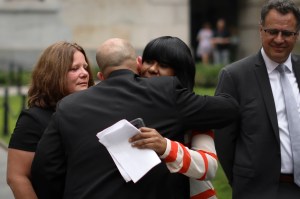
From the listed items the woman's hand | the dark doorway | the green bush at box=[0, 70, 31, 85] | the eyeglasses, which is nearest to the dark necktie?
the eyeglasses

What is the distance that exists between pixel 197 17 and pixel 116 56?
27222 mm

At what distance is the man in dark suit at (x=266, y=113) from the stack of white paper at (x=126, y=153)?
1.15 m

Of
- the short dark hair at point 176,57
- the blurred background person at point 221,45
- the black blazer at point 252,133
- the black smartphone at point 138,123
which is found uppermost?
the short dark hair at point 176,57

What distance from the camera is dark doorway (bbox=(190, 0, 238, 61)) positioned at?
2972 centimetres

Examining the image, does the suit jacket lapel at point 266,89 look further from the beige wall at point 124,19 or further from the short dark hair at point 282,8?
the beige wall at point 124,19

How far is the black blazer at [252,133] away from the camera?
173 inches

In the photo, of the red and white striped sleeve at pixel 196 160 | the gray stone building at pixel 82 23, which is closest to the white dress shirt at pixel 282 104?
the red and white striped sleeve at pixel 196 160

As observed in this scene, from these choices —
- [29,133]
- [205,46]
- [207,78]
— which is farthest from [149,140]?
[205,46]

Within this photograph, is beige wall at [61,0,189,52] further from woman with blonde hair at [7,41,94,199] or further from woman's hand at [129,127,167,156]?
woman's hand at [129,127,167,156]

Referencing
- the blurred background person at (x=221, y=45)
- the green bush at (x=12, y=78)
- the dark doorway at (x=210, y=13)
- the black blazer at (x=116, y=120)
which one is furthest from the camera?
the dark doorway at (x=210, y=13)

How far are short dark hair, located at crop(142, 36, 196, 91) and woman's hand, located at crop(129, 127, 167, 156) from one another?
Result: 1.51 feet

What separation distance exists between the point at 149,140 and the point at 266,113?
121 centimetres

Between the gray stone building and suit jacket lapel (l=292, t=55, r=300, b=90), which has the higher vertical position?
suit jacket lapel (l=292, t=55, r=300, b=90)

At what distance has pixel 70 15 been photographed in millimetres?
25312
